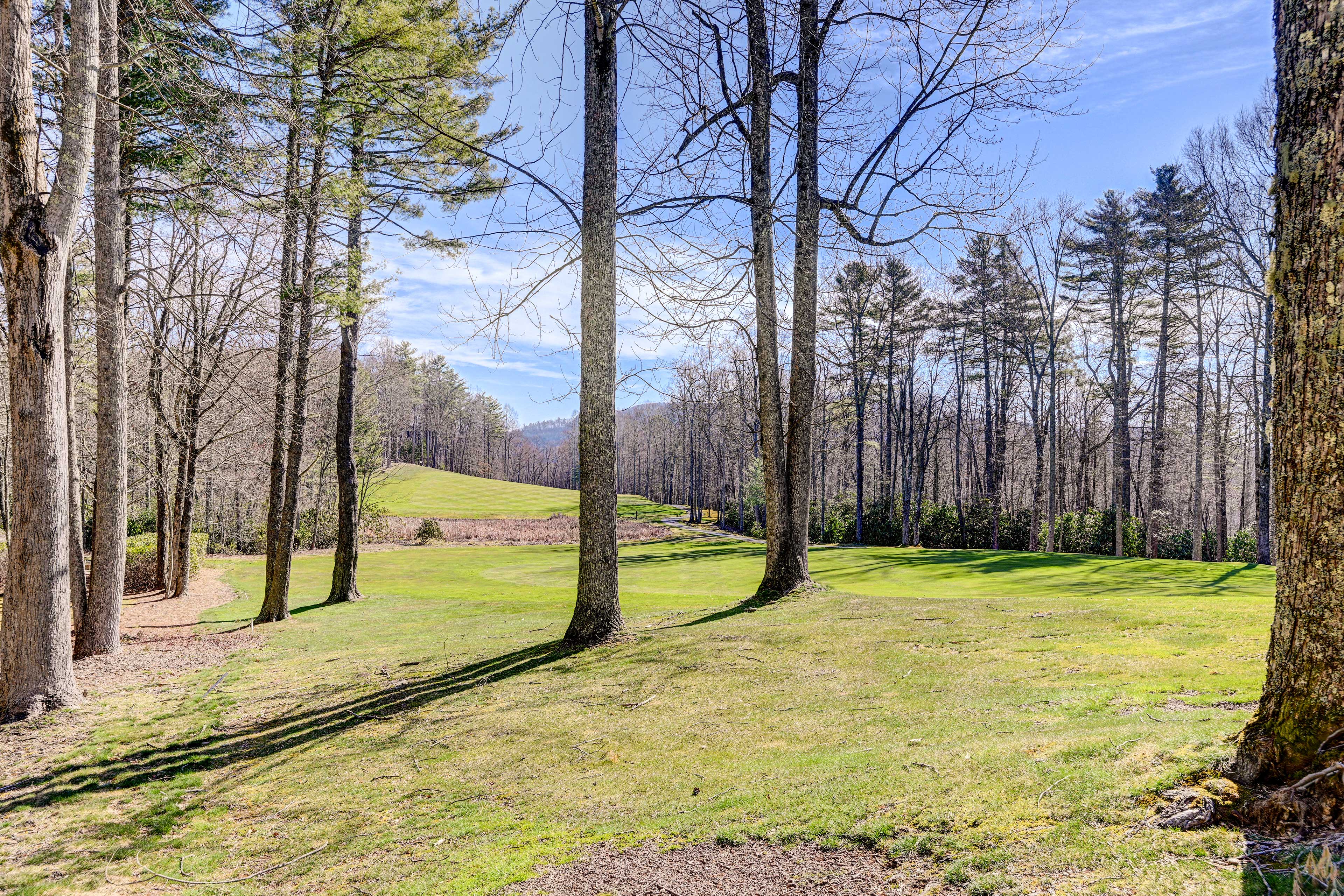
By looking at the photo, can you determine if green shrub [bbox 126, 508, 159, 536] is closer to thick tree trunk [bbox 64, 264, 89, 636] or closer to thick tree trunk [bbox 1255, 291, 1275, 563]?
thick tree trunk [bbox 64, 264, 89, 636]

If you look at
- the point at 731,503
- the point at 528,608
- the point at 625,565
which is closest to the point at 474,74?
the point at 528,608

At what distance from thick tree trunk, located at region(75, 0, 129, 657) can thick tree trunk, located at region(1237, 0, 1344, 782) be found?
10.4 meters

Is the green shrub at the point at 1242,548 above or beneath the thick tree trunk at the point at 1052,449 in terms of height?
beneath

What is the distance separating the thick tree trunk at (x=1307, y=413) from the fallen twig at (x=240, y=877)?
13.0 feet

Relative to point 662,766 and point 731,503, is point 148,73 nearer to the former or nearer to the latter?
point 662,766

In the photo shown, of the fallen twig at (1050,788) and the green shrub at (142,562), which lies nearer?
the fallen twig at (1050,788)

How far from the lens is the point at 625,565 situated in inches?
712

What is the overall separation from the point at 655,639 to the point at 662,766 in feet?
9.36

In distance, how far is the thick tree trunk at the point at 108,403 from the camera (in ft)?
25.1

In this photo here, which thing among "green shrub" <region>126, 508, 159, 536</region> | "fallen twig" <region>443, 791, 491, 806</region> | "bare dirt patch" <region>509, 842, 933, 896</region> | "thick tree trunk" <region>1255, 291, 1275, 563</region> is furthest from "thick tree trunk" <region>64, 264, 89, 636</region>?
"thick tree trunk" <region>1255, 291, 1275, 563</region>

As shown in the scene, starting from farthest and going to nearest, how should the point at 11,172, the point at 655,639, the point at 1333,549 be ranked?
the point at 655,639, the point at 11,172, the point at 1333,549

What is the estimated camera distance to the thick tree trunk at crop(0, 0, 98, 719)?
507 cm

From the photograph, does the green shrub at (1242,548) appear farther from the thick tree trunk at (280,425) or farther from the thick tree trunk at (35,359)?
the thick tree trunk at (35,359)

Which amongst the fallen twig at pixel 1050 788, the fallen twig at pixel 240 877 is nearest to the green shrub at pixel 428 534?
the fallen twig at pixel 240 877
